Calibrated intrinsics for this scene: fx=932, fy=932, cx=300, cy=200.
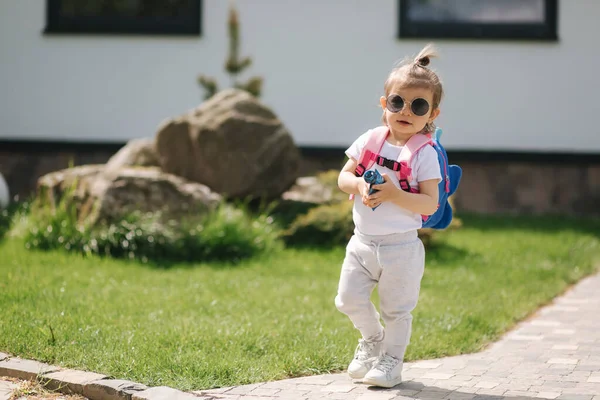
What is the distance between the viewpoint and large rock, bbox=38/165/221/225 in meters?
7.95

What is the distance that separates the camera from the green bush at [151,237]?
25.7ft

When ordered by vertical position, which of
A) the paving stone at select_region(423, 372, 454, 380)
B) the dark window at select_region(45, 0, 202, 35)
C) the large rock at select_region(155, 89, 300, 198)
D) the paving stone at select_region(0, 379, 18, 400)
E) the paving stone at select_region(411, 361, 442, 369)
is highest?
the dark window at select_region(45, 0, 202, 35)

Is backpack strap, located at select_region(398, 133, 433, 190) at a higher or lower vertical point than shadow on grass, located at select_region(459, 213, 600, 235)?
A: higher

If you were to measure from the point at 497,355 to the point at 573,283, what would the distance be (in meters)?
2.51

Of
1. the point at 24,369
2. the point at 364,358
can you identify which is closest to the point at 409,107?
the point at 364,358

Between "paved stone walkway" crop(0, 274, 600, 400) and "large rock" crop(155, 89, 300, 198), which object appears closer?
"paved stone walkway" crop(0, 274, 600, 400)

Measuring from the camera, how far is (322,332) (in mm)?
5352

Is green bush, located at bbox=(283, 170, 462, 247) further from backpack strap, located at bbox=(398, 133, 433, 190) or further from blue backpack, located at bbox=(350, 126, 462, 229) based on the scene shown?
backpack strap, located at bbox=(398, 133, 433, 190)

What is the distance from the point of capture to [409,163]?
164 inches

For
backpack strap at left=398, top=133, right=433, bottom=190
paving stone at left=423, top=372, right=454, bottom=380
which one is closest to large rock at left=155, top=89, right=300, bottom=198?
paving stone at left=423, top=372, right=454, bottom=380

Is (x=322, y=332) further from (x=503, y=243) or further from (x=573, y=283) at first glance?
(x=503, y=243)

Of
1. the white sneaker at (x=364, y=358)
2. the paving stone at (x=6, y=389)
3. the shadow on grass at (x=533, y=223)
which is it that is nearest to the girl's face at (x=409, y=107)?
the white sneaker at (x=364, y=358)

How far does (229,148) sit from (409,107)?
16.1 ft

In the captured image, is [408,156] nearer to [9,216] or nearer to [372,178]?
[372,178]
